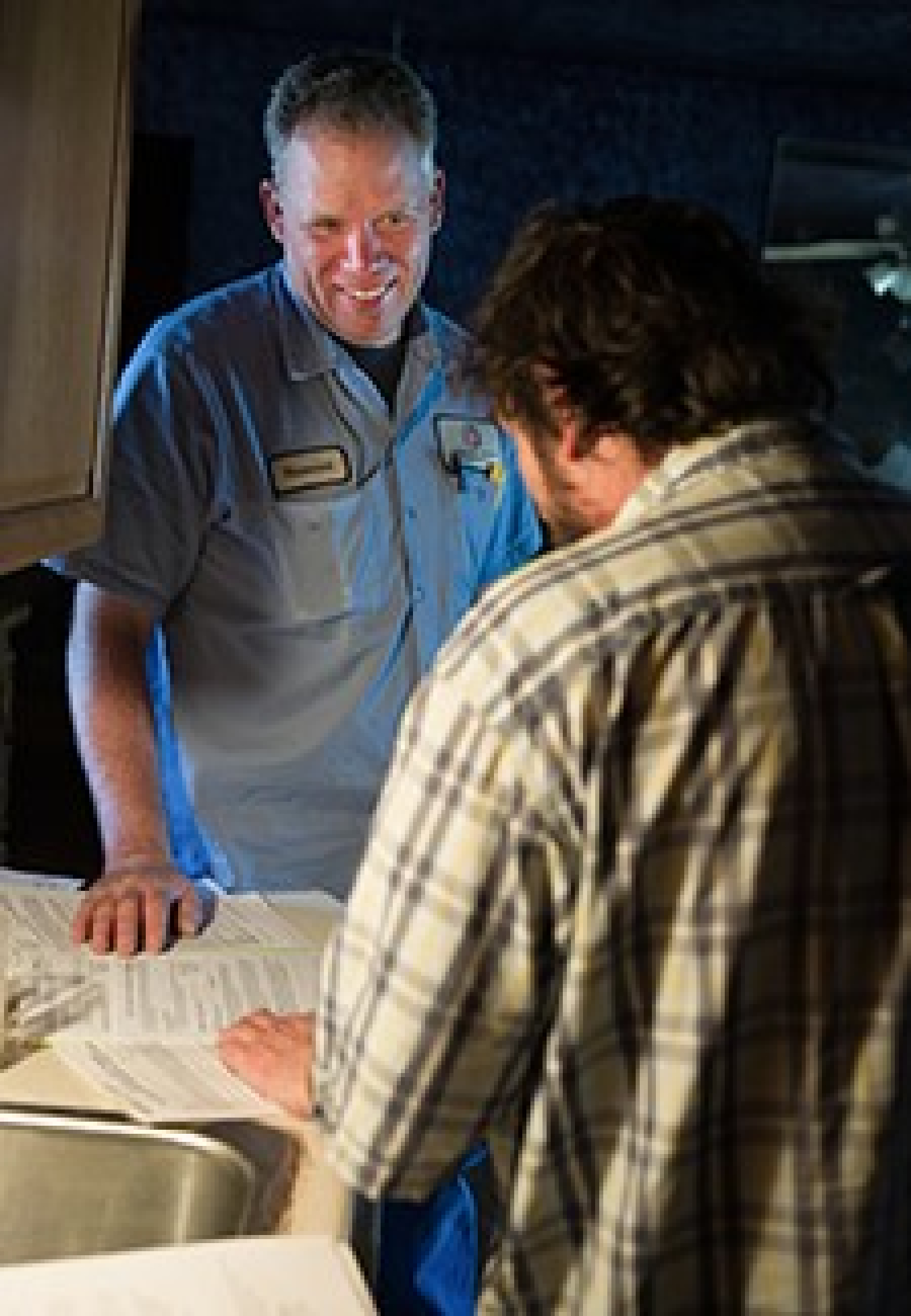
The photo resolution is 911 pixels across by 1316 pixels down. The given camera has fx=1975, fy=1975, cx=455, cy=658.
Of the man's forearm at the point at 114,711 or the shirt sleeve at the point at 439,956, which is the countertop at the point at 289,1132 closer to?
the shirt sleeve at the point at 439,956

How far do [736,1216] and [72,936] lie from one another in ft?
2.81

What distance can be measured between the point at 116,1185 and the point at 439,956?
399mm

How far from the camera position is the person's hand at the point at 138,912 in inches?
70.7

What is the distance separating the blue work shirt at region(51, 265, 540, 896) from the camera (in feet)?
7.13

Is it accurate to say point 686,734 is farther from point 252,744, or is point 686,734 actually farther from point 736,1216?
point 252,744

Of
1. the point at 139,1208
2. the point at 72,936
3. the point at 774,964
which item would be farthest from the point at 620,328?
the point at 72,936

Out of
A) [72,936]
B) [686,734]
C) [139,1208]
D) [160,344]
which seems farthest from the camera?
[160,344]

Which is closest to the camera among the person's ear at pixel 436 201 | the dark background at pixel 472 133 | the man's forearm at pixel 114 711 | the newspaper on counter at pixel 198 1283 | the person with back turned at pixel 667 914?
the person with back turned at pixel 667 914

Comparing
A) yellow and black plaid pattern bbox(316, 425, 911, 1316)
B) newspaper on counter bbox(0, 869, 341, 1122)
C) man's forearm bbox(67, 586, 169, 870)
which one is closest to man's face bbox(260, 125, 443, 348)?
man's forearm bbox(67, 586, 169, 870)

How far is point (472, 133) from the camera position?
4.80 m

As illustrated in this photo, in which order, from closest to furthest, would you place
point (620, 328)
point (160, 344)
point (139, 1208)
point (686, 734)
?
point (686, 734) → point (620, 328) → point (139, 1208) → point (160, 344)

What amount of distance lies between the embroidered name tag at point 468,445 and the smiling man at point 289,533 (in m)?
0.03

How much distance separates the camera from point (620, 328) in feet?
4.03

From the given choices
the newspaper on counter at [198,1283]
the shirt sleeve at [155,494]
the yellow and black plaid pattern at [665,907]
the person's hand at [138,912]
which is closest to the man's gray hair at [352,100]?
the shirt sleeve at [155,494]
